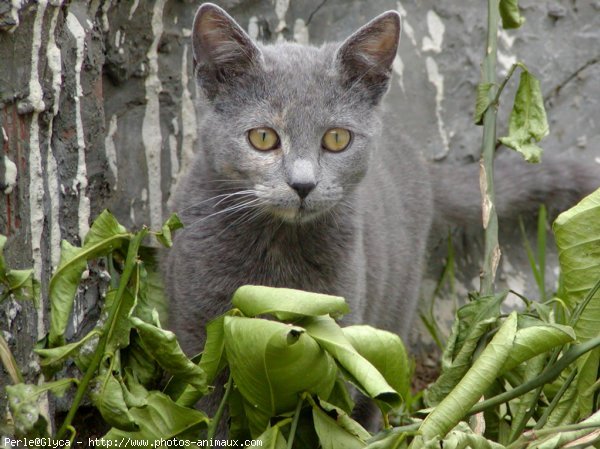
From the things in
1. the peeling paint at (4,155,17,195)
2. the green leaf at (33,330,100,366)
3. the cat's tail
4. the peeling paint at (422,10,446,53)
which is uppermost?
the peeling paint at (422,10,446,53)

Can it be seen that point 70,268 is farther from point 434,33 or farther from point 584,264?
point 434,33

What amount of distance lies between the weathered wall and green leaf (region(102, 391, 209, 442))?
0.42 m

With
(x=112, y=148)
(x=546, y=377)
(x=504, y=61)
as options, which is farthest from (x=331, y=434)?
(x=504, y=61)

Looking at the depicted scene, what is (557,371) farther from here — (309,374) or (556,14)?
(556,14)

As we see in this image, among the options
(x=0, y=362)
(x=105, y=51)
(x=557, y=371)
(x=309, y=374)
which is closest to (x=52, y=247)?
(x=0, y=362)

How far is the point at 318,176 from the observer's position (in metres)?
2.24

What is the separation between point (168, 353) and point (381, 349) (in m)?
0.41

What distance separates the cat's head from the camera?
88.4 inches

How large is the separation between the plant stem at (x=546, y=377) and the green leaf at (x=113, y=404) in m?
0.68

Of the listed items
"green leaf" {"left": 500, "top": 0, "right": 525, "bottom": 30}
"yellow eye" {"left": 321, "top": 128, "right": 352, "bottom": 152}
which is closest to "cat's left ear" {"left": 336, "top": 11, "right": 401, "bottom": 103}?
"yellow eye" {"left": 321, "top": 128, "right": 352, "bottom": 152}

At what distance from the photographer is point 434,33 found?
10.7 feet

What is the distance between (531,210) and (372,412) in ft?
3.25

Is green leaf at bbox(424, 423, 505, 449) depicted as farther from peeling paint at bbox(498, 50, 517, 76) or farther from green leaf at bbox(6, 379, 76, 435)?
peeling paint at bbox(498, 50, 517, 76)

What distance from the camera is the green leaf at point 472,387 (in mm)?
1695
